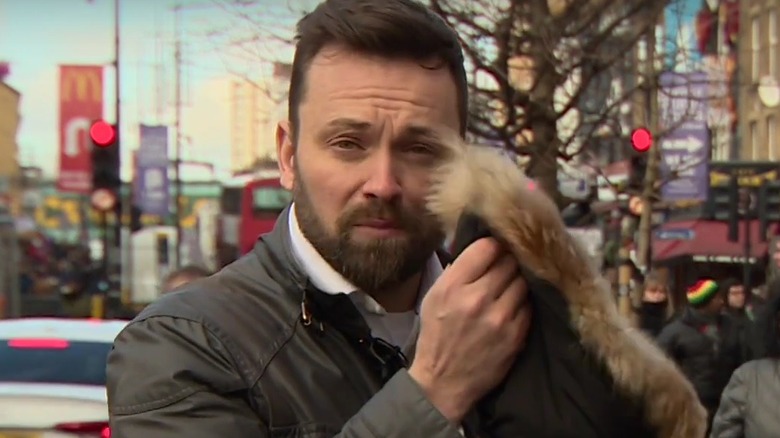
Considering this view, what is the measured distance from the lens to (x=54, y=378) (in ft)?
20.5

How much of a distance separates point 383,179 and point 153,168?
25.1 m

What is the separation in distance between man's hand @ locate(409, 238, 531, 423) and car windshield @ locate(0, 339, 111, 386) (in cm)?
487

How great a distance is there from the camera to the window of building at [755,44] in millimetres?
32750

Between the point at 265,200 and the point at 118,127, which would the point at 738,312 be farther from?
the point at 265,200

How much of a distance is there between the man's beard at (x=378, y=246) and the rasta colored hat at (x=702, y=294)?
7.58m

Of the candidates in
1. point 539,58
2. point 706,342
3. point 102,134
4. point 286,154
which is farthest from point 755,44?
point 286,154

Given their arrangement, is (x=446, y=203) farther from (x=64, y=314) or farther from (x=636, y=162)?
(x=64, y=314)

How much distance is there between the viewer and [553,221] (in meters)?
1.56

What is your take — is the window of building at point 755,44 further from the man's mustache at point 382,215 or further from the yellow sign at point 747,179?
the man's mustache at point 382,215

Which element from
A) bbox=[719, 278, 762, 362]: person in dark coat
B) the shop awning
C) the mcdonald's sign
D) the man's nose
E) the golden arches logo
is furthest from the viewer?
the shop awning

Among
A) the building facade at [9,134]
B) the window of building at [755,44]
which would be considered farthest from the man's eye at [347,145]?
the building facade at [9,134]

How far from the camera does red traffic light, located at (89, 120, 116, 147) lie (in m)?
→ 14.7

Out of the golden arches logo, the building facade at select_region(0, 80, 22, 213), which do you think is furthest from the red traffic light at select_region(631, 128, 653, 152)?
the building facade at select_region(0, 80, 22, 213)

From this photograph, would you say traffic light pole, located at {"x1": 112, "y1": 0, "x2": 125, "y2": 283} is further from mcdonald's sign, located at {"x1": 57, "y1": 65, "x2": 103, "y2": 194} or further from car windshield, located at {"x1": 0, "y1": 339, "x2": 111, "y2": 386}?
car windshield, located at {"x1": 0, "y1": 339, "x2": 111, "y2": 386}
